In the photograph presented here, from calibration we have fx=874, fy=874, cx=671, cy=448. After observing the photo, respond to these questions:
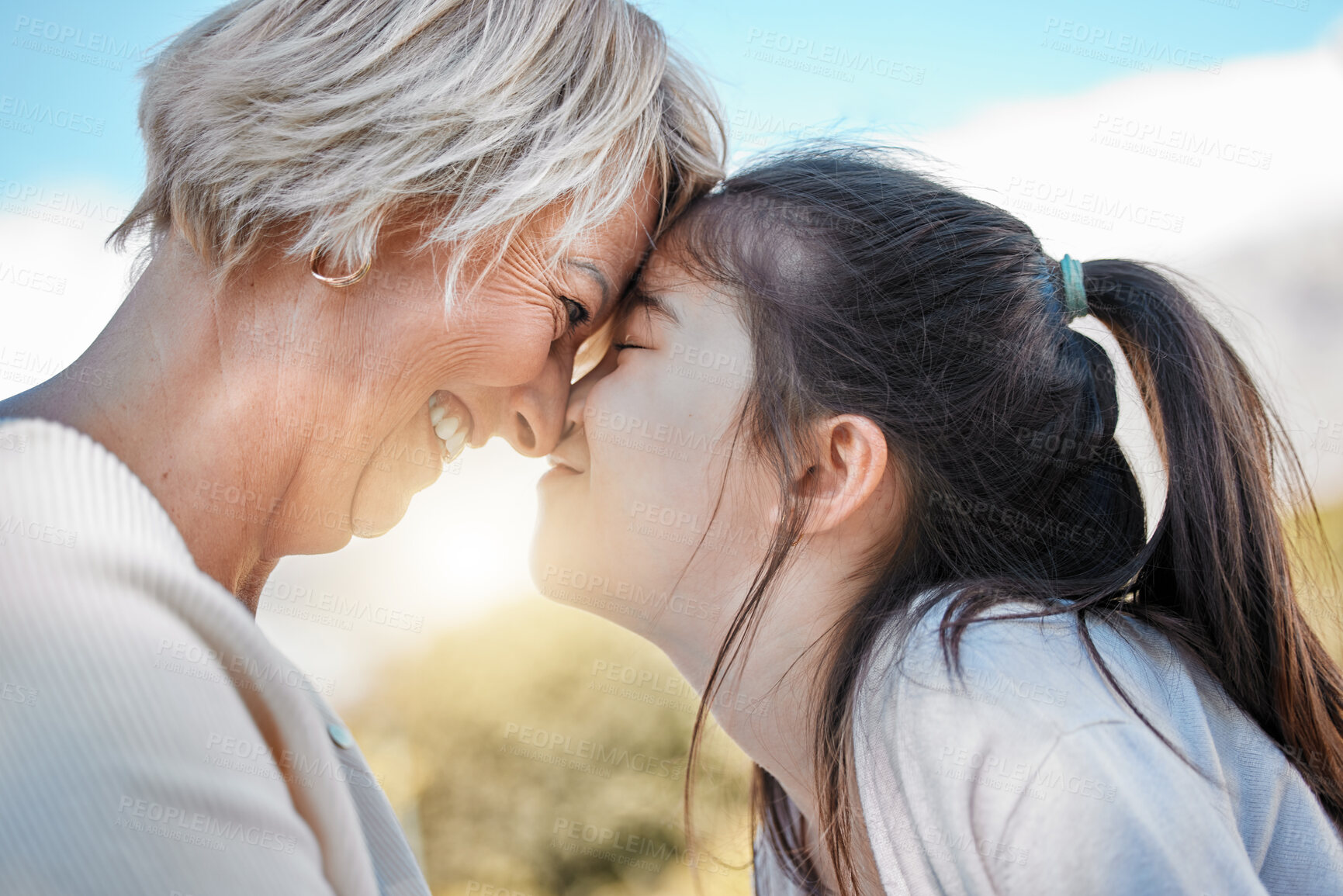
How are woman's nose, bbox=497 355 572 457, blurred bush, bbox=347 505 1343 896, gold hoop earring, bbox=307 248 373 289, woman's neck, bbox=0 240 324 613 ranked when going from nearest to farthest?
1. woman's neck, bbox=0 240 324 613
2. gold hoop earring, bbox=307 248 373 289
3. woman's nose, bbox=497 355 572 457
4. blurred bush, bbox=347 505 1343 896

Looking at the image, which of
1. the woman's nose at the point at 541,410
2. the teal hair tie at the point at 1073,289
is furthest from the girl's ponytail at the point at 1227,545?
the woman's nose at the point at 541,410

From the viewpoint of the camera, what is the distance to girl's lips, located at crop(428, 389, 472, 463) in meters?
1.99

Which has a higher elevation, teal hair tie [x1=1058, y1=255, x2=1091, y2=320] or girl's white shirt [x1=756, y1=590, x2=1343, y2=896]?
teal hair tie [x1=1058, y1=255, x2=1091, y2=320]

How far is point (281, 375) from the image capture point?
1.57 metres

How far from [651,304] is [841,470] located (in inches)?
21.1

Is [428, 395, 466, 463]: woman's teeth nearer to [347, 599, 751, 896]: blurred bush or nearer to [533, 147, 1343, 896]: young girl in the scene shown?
[533, 147, 1343, 896]: young girl

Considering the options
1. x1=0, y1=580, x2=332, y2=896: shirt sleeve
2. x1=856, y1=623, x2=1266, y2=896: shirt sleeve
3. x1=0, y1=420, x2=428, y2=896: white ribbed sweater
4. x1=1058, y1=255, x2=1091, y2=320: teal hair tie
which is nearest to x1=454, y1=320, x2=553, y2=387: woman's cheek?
x1=0, y1=420, x2=428, y2=896: white ribbed sweater

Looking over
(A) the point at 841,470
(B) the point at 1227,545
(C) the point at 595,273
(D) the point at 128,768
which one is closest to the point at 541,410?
(C) the point at 595,273

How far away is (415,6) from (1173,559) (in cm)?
175

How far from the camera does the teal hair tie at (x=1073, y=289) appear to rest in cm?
184

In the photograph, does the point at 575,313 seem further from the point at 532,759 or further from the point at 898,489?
the point at 532,759

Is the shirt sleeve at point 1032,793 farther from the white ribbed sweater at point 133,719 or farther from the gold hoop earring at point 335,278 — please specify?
the gold hoop earring at point 335,278

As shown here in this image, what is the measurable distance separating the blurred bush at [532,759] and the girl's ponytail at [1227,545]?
272 centimetres

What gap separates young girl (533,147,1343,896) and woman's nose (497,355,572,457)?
50 mm
